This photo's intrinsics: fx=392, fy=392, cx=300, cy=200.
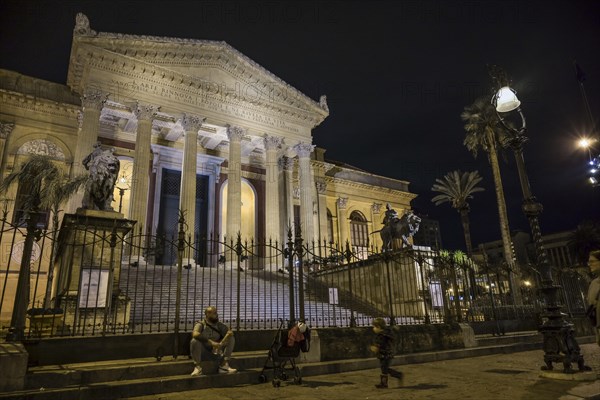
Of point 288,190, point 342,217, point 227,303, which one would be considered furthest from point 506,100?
point 342,217

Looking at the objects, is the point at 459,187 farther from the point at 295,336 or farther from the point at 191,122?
the point at 295,336

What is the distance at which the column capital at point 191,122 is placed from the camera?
2191 centimetres

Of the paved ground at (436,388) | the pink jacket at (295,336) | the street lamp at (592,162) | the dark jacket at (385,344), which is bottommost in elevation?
the paved ground at (436,388)

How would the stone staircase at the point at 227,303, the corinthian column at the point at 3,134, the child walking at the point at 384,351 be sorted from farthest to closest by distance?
the corinthian column at the point at 3,134, the stone staircase at the point at 227,303, the child walking at the point at 384,351

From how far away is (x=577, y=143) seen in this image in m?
19.1

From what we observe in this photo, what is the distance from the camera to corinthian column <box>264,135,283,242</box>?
23.4m

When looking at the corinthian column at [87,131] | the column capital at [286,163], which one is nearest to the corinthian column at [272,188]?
the column capital at [286,163]

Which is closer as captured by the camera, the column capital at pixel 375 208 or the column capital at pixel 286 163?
the column capital at pixel 286 163

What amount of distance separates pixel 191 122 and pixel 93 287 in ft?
48.9

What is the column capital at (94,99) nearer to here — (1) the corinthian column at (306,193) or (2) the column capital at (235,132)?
(2) the column capital at (235,132)

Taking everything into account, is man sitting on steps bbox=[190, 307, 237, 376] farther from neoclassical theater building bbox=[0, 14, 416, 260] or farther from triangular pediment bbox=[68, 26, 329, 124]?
triangular pediment bbox=[68, 26, 329, 124]

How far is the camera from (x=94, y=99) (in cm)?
1938

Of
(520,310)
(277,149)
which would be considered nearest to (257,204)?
(277,149)

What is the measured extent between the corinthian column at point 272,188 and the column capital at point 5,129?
13488 millimetres
